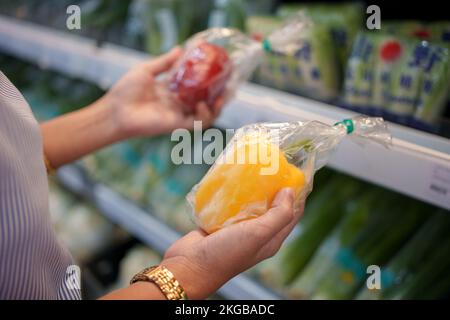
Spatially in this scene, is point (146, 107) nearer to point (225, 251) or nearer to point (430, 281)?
point (225, 251)

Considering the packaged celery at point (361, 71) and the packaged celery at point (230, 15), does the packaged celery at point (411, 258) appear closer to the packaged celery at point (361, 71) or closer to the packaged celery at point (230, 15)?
the packaged celery at point (361, 71)

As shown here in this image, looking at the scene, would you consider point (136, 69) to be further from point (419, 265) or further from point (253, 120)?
point (419, 265)

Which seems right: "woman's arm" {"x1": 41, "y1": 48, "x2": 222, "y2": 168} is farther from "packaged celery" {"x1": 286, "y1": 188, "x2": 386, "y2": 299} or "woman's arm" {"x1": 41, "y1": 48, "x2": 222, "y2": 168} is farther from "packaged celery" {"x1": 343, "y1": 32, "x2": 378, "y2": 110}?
"packaged celery" {"x1": 286, "y1": 188, "x2": 386, "y2": 299}

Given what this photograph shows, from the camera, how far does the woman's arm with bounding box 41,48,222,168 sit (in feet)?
3.42

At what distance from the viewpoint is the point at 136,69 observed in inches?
42.5

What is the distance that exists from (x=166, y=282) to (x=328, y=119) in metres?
0.48

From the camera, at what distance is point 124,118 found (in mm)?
1056

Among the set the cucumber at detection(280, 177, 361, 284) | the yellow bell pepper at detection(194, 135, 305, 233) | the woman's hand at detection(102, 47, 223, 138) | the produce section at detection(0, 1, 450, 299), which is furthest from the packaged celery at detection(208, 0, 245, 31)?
the yellow bell pepper at detection(194, 135, 305, 233)

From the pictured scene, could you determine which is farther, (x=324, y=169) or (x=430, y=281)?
(x=324, y=169)

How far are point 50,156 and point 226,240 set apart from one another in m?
0.57

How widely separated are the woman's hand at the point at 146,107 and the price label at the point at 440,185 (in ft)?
1.63

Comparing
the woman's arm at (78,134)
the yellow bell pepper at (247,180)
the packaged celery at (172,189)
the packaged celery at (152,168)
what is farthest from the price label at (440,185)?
the packaged celery at (152,168)

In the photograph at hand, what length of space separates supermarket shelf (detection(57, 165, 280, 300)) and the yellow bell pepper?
0.47 metres

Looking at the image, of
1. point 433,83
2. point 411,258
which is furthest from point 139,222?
point 433,83
